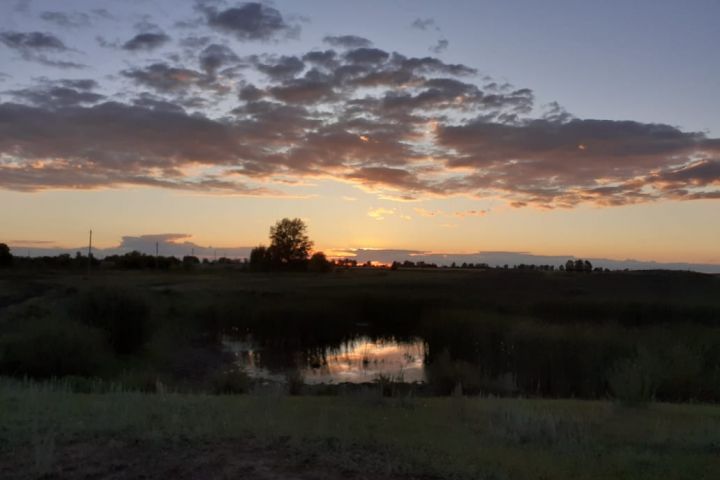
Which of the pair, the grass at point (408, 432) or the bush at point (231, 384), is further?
the bush at point (231, 384)

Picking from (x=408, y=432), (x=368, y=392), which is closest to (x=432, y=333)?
(x=368, y=392)

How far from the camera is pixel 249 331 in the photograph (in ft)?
154

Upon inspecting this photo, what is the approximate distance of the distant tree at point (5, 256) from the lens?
368ft

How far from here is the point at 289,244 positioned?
145250 millimetres

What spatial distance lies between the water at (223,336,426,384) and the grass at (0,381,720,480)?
1419 centimetres

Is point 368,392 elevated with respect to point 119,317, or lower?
lower

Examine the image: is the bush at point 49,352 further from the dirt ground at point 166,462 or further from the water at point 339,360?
the dirt ground at point 166,462

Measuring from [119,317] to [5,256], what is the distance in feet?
299

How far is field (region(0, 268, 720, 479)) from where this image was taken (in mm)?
9336

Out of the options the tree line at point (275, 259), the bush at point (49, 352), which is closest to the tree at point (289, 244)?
the tree line at point (275, 259)

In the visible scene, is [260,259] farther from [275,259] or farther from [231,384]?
[231,384]

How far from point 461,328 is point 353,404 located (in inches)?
840

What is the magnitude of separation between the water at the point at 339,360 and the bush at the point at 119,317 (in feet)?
16.4

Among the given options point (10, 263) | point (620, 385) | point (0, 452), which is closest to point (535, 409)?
point (620, 385)
